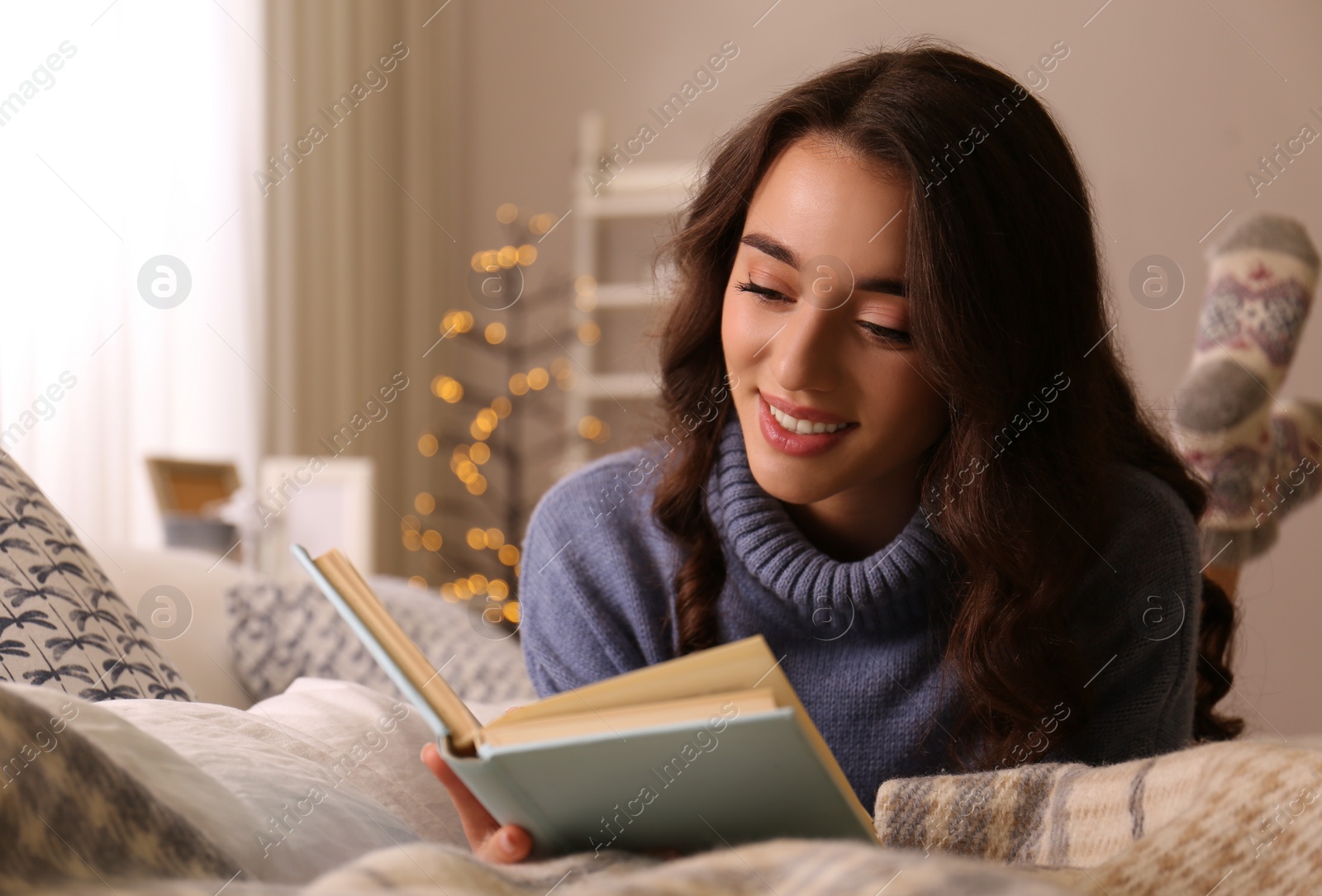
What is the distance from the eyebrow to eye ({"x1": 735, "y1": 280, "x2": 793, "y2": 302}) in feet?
0.10

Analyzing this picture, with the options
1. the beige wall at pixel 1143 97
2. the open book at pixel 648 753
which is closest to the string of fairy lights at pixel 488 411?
the beige wall at pixel 1143 97

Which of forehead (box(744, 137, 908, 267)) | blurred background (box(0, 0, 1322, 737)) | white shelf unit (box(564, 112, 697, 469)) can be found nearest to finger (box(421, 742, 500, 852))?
forehead (box(744, 137, 908, 267))

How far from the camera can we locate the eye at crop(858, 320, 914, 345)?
100 cm

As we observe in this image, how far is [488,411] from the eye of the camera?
3.31 m

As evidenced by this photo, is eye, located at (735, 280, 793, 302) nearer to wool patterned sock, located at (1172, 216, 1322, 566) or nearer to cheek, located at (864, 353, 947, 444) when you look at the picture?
cheek, located at (864, 353, 947, 444)

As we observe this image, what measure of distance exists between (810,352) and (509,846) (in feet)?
1.65

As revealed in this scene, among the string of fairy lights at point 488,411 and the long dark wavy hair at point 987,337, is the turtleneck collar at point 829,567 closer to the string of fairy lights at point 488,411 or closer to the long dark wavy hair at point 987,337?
the long dark wavy hair at point 987,337

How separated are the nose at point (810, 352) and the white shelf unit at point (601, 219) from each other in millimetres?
2064

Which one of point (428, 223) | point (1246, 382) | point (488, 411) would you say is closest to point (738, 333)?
point (1246, 382)

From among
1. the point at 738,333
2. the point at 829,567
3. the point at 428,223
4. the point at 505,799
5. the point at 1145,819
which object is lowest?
the point at 1145,819

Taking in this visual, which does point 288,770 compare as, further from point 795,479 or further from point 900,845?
point 795,479

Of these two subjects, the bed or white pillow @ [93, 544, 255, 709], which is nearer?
the bed

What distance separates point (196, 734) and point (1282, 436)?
5.11 feet

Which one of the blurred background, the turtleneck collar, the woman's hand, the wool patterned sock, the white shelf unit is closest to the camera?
the woman's hand
